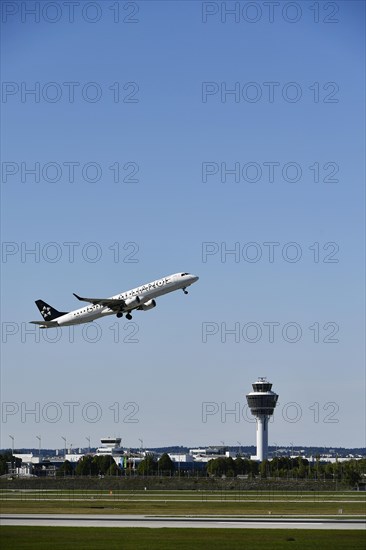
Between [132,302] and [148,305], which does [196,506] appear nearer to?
[148,305]

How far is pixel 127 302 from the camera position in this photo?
13888 cm

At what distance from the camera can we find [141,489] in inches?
7653

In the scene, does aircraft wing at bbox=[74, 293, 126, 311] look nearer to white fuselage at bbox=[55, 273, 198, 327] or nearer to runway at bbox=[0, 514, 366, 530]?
white fuselage at bbox=[55, 273, 198, 327]

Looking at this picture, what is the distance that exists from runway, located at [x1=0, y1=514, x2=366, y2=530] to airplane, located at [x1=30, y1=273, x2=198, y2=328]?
37.3m

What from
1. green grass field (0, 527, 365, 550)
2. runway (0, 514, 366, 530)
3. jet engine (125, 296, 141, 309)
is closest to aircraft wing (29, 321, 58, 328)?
jet engine (125, 296, 141, 309)

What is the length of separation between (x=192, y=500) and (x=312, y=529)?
55.8m

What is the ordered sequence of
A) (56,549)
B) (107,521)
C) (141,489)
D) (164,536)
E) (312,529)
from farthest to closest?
1. (141,489)
2. (107,521)
3. (312,529)
4. (164,536)
5. (56,549)

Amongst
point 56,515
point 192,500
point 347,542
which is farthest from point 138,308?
point 347,542

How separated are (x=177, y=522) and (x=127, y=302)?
45747mm

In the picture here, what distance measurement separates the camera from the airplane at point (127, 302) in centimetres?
13562

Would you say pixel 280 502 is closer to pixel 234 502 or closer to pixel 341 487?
pixel 234 502

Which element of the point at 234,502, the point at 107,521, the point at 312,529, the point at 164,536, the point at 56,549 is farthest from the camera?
the point at 234,502

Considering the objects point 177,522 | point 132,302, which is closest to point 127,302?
point 132,302

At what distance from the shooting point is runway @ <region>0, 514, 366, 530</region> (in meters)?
93.4
